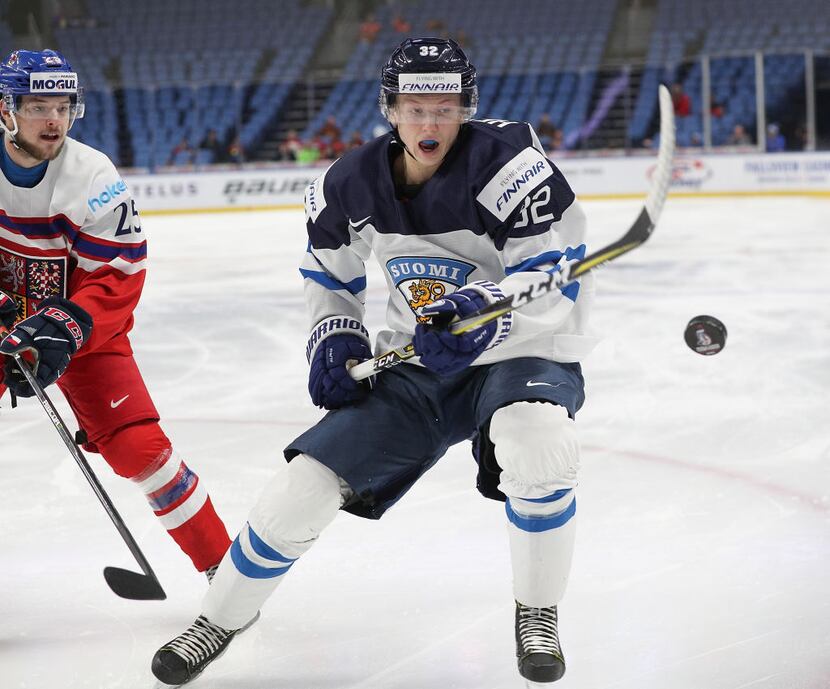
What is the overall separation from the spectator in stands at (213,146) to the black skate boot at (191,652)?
34.7ft

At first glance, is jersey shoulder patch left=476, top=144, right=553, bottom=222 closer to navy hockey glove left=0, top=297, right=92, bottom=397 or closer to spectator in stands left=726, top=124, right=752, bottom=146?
navy hockey glove left=0, top=297, right=92, bottom=397

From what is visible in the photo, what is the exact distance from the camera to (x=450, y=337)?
1.76 metres

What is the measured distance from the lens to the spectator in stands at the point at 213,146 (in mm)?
12109

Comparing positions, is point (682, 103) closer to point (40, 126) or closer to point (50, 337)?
point (40, 126)

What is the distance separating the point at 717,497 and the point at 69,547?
1522 mm

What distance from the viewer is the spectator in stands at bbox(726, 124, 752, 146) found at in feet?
37.7

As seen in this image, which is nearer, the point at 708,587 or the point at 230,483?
the point at 708,587

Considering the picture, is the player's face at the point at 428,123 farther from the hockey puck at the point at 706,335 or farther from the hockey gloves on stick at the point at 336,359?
the hockey puck at the point at 706,335

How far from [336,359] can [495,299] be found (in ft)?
1.09

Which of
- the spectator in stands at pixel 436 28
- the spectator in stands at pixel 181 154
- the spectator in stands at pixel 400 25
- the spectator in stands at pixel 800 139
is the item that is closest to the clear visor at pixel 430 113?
the spectator in stands at pixel 800 139

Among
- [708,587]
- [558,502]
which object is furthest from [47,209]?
[708,587]

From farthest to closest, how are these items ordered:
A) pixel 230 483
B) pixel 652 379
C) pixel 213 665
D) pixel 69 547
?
pixel 652 379, pixel 230 483, pixel 69 547, pixel 213 665

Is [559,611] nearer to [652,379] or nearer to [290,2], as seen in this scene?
[652,379]

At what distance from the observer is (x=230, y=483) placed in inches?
121
